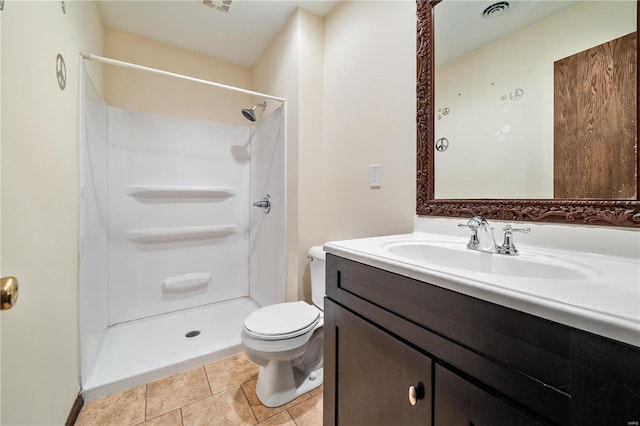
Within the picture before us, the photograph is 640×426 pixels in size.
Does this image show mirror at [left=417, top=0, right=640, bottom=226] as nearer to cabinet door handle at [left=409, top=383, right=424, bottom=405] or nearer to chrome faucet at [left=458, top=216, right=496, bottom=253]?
chrome faucet at [left=458, top=216, right=496, bottom=253]

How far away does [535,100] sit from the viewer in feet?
2.74

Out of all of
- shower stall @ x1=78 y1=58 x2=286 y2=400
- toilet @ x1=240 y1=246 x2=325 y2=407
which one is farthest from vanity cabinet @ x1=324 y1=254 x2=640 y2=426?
shower stall @ x1=78 y1=58 x2=286 y2=400

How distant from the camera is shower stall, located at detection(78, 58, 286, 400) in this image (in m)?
1.52

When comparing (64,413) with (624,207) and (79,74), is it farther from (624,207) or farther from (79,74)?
(624,207)

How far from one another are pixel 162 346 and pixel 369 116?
191cm

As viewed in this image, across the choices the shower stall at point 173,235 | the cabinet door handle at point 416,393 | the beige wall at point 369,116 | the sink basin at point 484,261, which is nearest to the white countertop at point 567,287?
the sink basin at point 484,261

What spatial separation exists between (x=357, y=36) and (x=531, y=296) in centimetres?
156

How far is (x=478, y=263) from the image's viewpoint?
0.82 meters

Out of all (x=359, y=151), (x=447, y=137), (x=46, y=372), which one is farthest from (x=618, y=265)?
(x=46, y=372)

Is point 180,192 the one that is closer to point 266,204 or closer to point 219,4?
→ point 266,204

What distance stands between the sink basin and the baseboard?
4.94 ft

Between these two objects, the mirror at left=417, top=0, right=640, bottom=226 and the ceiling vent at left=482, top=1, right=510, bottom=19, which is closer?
the mirror at left=417, top=0, right=640, bottom=226

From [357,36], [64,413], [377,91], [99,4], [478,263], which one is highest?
[99,4]

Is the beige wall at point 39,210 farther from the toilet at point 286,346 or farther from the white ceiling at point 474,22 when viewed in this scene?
the white ceiling at point 474,22
